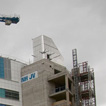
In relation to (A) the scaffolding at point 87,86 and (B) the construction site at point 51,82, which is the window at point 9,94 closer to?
(B) the construction site at point 51,82

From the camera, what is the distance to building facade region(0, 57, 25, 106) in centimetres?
9643

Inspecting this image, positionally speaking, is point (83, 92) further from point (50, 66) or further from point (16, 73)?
point (16, 73)

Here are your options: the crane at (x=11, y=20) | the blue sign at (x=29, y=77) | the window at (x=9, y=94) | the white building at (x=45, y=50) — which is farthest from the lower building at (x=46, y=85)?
the crane at (x=11, y=20)

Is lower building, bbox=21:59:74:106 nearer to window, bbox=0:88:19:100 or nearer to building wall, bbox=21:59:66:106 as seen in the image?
building wall, bbox=21:59:66:106

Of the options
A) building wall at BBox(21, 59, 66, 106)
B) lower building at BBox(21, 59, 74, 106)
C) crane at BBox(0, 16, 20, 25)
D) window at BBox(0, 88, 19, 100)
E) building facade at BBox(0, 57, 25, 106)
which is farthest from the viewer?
crane at BBox(0, 16, 20, 25)

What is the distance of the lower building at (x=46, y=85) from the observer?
9444cm

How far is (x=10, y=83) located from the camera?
98.6 metres

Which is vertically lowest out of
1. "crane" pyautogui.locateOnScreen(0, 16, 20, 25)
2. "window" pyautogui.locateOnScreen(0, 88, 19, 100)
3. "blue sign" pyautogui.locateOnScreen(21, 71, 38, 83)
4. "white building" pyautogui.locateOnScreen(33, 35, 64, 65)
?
"window" pyautogui.locateOnScreen(0, 88, 19, 100)

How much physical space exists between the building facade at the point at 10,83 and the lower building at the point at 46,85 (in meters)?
1.36

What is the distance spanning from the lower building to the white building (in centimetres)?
476

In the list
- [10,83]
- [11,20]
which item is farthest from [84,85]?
[11,20]

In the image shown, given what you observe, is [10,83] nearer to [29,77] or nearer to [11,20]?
[29,77]

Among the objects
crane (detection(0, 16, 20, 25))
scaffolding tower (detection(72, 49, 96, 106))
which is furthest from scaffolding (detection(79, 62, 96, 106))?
crane (detection(0, 16, 20, 25))

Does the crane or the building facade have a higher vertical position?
the crane
